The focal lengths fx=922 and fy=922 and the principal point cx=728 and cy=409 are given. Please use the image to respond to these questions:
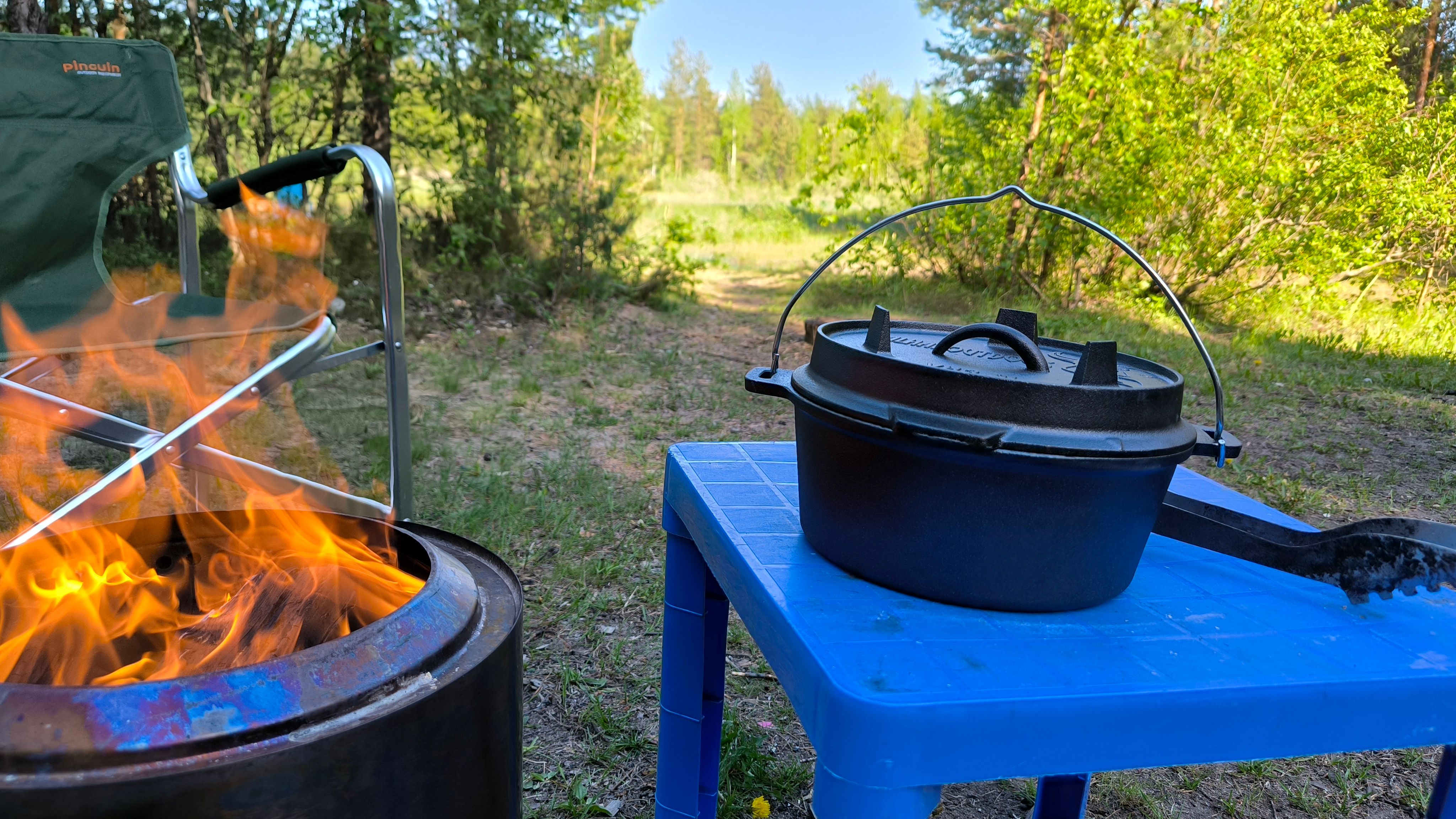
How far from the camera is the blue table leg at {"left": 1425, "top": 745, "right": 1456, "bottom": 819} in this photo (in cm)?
90

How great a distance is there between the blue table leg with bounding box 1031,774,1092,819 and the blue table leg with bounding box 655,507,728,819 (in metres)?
0.46

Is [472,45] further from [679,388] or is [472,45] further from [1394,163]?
[1394,163]

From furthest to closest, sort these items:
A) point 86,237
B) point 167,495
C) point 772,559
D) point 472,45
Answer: point 472,45
point 167,495
point 86,237
point 772,559

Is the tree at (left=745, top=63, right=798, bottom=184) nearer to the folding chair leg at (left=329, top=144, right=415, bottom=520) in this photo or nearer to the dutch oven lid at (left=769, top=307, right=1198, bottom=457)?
the folding chair leg at (left=329, top=144, right=415, bottom=520)

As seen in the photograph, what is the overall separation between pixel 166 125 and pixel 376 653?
1.84 metres

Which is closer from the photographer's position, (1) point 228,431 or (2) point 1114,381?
(2) point 1114,381

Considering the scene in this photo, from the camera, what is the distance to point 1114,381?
76cm

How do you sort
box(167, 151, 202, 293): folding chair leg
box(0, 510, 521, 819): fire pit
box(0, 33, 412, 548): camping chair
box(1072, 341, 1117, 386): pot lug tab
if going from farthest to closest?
box(167, 151, 202, 293): folding chair leg → box(0, 33, 412, 548): camping chair → box(1072, 341, 1117, 386): pot lug tab → box(0, 510, 521, 819): fire pit

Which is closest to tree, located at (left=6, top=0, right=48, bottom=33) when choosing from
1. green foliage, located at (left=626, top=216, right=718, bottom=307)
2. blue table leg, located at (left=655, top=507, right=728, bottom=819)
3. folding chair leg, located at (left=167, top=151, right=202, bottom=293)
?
folding chair leg, located at (left=167, top=151, right=202, bottom=293)

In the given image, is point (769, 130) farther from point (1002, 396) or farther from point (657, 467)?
point (1002, 396)

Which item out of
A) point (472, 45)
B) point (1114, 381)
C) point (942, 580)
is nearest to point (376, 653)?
point (942, 580)

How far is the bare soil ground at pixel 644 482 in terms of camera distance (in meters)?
1.57

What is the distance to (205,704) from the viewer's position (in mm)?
677

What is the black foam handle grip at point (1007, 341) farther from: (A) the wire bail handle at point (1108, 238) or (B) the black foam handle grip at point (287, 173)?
(B) the black foam handle grip at point (287, 173)
